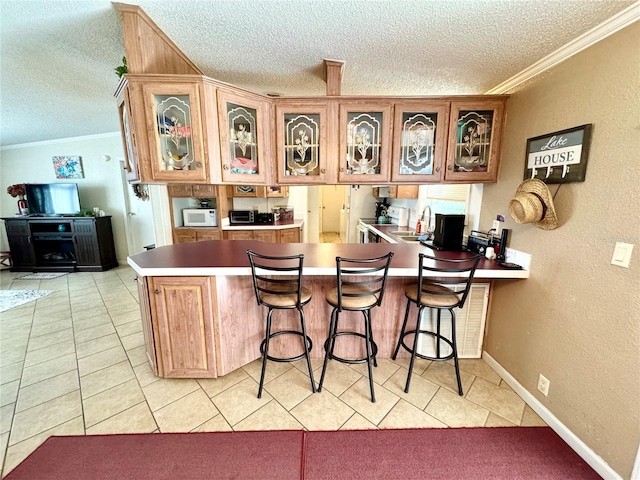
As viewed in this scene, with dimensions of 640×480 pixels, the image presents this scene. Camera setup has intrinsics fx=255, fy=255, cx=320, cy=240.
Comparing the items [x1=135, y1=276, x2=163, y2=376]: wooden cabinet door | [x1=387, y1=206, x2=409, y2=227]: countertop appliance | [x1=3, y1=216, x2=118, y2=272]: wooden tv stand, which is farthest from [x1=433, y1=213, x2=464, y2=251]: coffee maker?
A: [x1=3, y1=216, x2=118, y2=272]: wooden tv stand

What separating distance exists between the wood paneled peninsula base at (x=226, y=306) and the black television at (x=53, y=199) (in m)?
4.25

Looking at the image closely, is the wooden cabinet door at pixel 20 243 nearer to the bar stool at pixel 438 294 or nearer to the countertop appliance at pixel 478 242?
the bar stool at pixel 438 294

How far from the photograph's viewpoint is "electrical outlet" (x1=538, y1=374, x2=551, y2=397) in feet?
5.57

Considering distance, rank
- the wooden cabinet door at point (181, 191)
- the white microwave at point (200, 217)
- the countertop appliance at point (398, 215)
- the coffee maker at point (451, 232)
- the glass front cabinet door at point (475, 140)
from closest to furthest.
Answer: the glass front cabinet door at point (475, 140) < the coffee maker at point (451, 232) < the countertop appliance at point (398, 215) < the wooden cabinet door at point (181, 191) < the white microwave at point (200, 217)

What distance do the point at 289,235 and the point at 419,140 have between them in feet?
10.1

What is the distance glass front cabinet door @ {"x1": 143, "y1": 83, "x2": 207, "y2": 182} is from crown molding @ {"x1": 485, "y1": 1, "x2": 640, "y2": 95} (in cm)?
239

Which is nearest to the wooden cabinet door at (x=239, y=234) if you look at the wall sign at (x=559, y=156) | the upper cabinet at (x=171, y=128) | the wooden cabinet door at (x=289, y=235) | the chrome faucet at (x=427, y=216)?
the wooden cabinet door at (x=289, y=235)

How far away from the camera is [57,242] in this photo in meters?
5.14

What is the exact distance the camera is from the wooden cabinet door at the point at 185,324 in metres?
1.88

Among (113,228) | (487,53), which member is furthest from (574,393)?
(113,228)

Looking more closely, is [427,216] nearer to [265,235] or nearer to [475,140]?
[475,140]

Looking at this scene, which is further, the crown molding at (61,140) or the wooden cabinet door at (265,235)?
the crown molding at (61,140)

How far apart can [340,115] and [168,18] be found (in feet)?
4.17

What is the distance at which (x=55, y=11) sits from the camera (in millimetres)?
1466
